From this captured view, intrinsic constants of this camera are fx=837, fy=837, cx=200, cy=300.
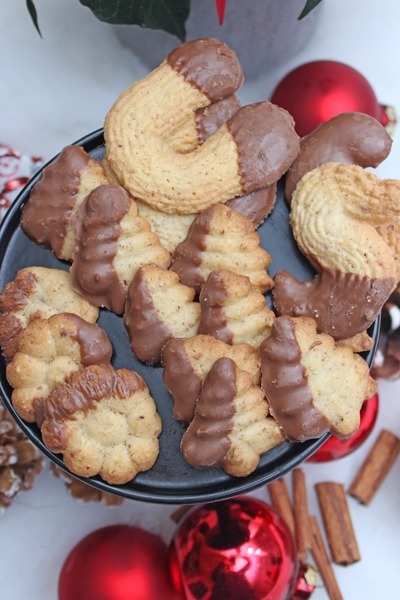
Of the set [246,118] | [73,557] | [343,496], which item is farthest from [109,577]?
[246,118]

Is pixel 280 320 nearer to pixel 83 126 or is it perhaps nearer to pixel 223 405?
pixel 223 405

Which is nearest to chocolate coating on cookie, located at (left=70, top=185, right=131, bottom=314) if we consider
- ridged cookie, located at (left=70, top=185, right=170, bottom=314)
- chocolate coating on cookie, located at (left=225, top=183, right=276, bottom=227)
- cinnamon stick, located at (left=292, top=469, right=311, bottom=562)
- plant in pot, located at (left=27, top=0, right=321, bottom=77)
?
ridged cookie, located at (left=70, top=185, right=170, bottom=314)

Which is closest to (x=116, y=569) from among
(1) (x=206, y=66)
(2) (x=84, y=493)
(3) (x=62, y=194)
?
(2) (x=84, y=493)

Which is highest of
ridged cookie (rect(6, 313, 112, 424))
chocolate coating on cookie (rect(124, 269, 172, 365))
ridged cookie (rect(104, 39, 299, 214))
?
ridged cookie (rect(104, 39, 299, 214))

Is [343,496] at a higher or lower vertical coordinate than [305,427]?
lower

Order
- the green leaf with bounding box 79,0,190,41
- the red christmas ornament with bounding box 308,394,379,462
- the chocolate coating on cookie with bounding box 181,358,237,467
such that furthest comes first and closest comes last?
the red christmas ornament with bounding box 308,394,379,462 → the green leaf with bounding box 79,0,190,41 → the chocolate coating on cookie with bounding box 181,358,237,467

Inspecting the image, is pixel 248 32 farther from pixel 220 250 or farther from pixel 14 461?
pixel 14 461

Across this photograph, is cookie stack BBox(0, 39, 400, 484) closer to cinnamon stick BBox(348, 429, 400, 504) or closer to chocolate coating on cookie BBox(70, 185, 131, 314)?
chocolate coating on cookie BBox(70, 185, 131, 314)

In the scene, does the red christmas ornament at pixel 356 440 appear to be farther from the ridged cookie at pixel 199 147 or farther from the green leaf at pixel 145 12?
the green leaf at pixel 145 12
